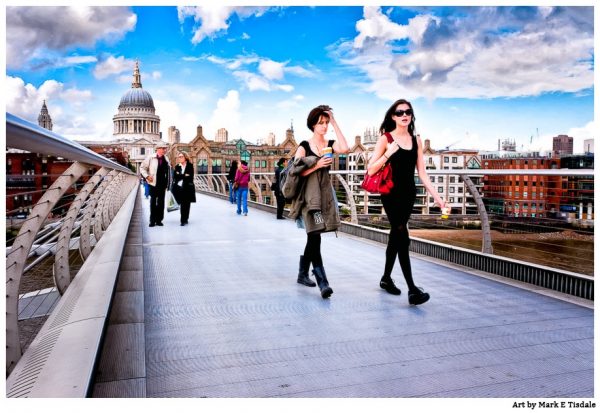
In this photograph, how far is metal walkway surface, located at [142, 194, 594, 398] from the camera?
101 inches

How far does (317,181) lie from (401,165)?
2.12ft

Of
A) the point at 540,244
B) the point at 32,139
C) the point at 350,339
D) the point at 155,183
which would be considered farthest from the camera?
the point at 540,244

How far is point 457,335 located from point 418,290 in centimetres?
67

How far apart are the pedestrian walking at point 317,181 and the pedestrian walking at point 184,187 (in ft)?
20.1

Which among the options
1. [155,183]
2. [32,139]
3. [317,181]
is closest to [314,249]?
[317,181]

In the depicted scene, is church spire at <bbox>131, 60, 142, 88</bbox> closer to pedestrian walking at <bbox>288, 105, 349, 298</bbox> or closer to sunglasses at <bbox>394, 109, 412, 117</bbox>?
pedestrian walking at <bbox>288, 105, 349, 298</bbox>

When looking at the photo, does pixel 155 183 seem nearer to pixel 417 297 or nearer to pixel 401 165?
pixel 401 165

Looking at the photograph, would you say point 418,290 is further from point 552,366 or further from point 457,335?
point 552,366

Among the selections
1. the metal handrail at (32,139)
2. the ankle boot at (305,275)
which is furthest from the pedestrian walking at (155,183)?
the metal handrail at (32,139)

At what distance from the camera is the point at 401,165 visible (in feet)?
13.1

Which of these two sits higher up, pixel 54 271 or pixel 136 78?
pixel 136 78

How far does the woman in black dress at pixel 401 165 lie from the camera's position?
3934 mm
